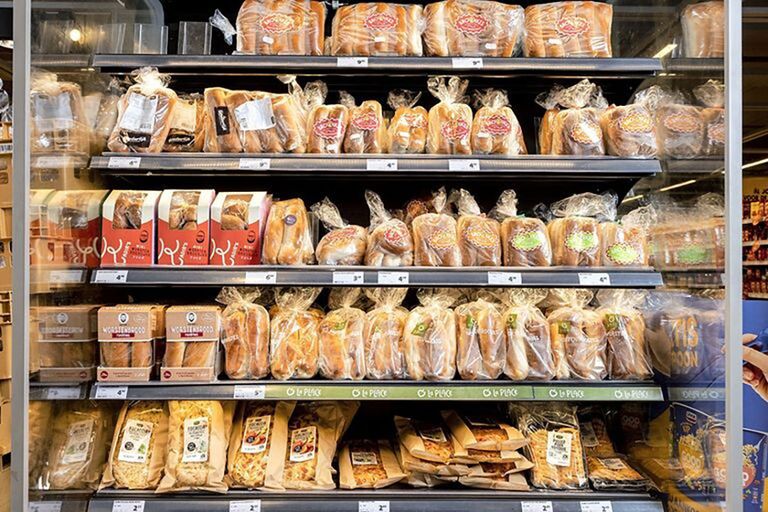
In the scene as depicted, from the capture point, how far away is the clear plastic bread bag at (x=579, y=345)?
1.90m

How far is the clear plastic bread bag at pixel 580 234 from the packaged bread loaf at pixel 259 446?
1.15m

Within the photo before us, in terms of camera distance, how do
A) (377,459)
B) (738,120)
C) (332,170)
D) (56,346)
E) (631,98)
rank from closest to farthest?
(738,120)
(56,346)
(332,170)
(377,459)
(631,98)

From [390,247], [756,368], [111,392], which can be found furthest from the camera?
[756,368]

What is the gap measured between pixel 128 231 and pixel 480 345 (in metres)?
1.28

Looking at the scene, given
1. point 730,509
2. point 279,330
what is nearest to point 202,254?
point 279,330

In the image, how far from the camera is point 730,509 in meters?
1.67

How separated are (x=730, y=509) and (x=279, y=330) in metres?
1.53

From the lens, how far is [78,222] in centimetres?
187

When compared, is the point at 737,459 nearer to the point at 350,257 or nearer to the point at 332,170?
the point at 350,257

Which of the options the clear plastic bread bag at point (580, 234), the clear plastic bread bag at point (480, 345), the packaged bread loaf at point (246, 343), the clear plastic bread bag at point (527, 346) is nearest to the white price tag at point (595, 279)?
the clear plastic bread bag at point (580, 234)

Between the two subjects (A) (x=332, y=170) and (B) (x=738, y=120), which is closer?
(B) (x=738, y=120)

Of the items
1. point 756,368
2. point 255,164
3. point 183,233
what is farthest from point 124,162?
point 756,368

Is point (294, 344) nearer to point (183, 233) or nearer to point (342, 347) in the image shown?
point (342, 347)

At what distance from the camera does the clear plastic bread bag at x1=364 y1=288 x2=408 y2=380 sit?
1.89 metres
